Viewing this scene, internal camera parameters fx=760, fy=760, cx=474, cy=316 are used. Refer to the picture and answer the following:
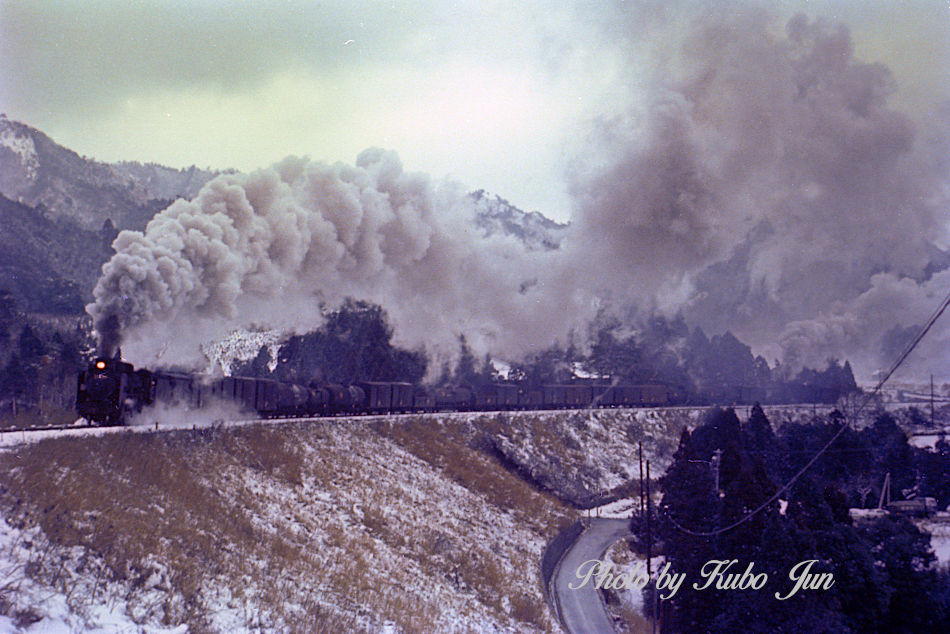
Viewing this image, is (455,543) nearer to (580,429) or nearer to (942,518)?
(942,518)

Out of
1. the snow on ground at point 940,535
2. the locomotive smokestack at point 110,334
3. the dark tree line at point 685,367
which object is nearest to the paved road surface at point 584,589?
the snow on ground at point 940,535

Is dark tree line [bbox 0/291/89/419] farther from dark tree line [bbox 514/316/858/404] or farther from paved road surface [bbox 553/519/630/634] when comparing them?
dark tree line [bbox 514/316/858/404]

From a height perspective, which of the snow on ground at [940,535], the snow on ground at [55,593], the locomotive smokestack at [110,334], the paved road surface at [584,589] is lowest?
the paved road surface at [584,589]

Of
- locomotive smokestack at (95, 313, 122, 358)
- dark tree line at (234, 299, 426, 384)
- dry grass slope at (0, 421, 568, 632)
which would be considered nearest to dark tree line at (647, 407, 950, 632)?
dry grass slope at (0, 421, 568, 632)

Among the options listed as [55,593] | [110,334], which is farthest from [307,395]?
[55,593]

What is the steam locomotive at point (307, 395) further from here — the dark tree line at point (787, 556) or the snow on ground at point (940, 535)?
the snow on ground at point (940, 535)

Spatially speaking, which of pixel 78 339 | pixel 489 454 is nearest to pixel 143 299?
pixel 489 454

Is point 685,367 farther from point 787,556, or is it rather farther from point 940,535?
point 787,556
